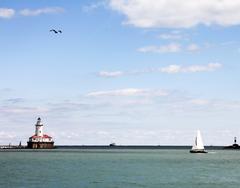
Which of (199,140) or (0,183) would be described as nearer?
(0,183)

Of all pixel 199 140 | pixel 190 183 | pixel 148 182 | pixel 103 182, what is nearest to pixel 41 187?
pixel 103 182

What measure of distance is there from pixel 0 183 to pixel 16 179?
549 centimetres

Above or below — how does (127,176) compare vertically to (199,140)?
below

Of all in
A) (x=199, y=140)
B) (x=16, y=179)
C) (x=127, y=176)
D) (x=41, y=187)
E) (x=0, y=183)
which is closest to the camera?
(x=41, y=187)

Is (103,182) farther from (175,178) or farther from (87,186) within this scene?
(175,178)

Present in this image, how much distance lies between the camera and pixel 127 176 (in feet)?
271

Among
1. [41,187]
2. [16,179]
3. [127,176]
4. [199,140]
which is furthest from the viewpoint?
[199,140]

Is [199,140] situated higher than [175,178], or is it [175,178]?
[199,140]

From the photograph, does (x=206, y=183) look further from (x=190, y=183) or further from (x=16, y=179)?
(x=16, y=179)

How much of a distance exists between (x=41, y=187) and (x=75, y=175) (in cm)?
1916

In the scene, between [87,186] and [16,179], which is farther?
[16,179]

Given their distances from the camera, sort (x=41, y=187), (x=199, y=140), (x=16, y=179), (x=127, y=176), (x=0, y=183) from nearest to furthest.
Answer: (x=41, y=187)
(x=0, y=183)
(x=16, y=179)
(x=127, y=176)
(x=199, y=140)

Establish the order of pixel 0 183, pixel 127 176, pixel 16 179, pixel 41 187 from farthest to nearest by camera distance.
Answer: pixel 127 176, pixel 16 179, pixel 0 183, pixel 41 187

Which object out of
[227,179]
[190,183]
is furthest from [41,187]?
[227,179]
